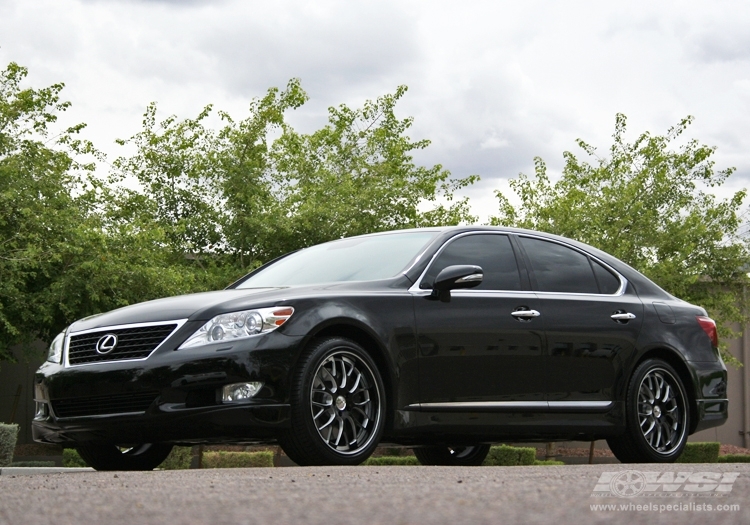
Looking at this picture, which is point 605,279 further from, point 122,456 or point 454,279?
point 122,456

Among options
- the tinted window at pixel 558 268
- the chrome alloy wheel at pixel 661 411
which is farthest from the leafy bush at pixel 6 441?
the chrome alloy wheel at pixel 661 411

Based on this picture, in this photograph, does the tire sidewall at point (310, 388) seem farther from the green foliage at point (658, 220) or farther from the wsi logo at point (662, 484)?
the green foliage at point (658, 220)

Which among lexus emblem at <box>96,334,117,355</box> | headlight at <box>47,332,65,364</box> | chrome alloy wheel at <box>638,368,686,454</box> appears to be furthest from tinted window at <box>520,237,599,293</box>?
headlight at <box>47,332,65,364</box>

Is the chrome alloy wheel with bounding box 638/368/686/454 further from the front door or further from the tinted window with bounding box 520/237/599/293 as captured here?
the front door

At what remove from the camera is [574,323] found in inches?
331

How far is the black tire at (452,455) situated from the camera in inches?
386

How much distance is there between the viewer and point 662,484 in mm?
5223

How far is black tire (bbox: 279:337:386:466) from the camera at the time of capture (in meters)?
6.71

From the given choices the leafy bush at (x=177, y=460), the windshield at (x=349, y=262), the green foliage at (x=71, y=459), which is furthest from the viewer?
the green foliage at (x=71, y=459)

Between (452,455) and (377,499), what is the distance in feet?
18.3

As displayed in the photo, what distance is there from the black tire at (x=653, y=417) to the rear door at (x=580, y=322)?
227mm

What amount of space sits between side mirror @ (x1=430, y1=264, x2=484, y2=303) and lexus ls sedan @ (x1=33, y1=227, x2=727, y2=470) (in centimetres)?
1

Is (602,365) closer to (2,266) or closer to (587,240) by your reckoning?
(2,266)

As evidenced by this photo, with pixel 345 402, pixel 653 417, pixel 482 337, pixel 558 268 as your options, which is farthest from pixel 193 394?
pixel 653 417
